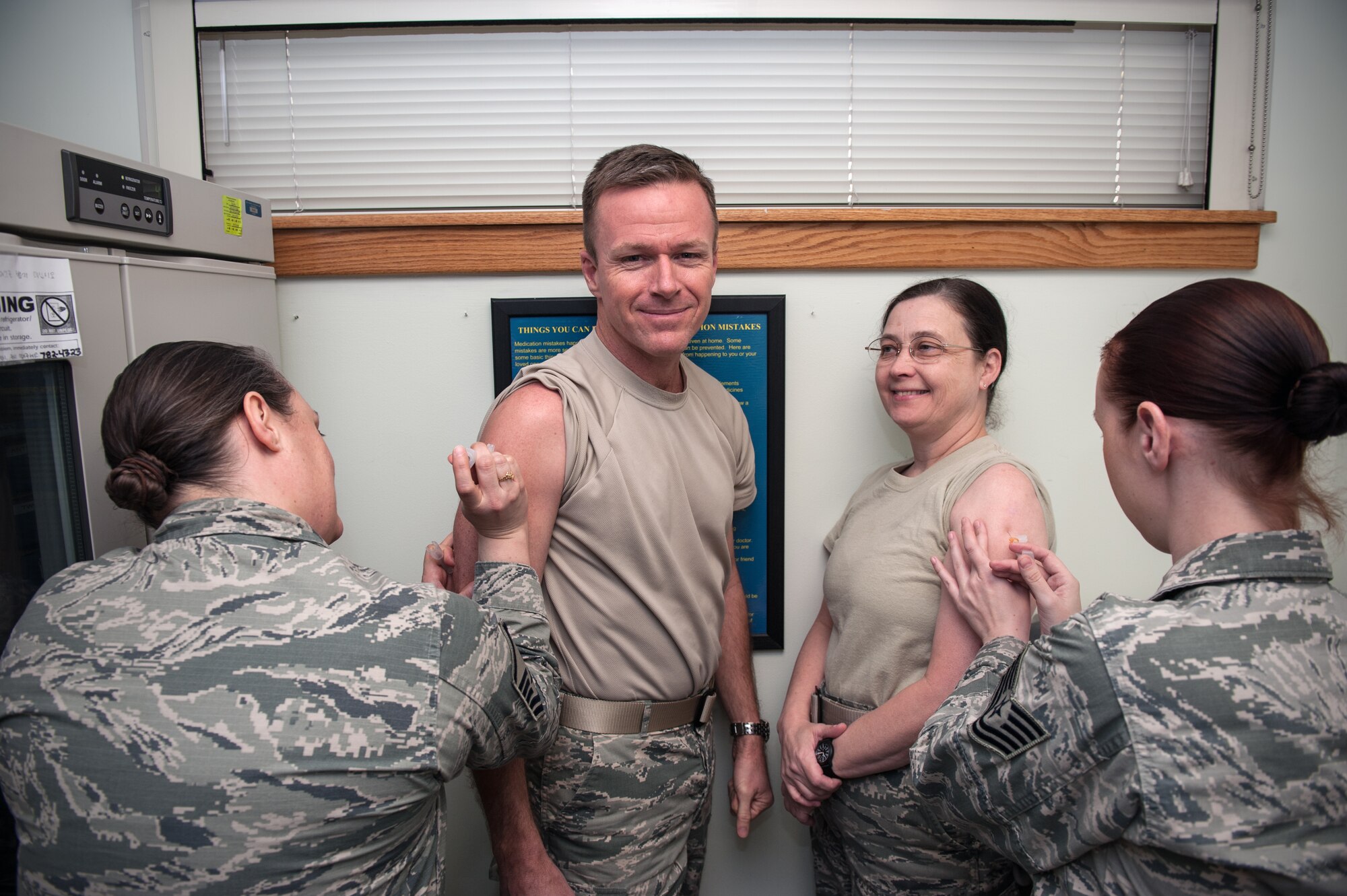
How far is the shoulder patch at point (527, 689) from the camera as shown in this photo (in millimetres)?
1029

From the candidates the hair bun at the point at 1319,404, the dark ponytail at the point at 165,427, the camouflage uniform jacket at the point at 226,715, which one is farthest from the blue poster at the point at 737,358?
the hair bun at the point at 1319,404

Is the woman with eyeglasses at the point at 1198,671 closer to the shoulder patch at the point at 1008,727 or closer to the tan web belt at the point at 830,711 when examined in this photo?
the shoulder patch at the point at 1008,727

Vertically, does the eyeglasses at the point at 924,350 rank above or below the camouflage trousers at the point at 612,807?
above

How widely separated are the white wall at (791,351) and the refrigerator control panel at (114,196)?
506mm

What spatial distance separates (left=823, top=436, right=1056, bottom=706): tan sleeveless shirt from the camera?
1.42 meters

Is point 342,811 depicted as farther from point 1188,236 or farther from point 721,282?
point 1188,236

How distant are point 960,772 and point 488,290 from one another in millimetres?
1442

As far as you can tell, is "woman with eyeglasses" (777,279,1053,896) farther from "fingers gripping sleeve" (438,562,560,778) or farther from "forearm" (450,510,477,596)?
"forearm" (450,510,477,596)

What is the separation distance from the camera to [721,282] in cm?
181

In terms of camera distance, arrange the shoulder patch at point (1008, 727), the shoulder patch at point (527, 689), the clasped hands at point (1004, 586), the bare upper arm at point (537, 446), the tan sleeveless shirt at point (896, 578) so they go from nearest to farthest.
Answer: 1. the shoulder patch at point (1008, 727)
2. the shoulder patch at point (527, 689)
3. the clasped hands at point (1004, 586)
4. the bare upper arm at point (537, 446)
5. the tan sleeveless shirt at point (896, 578)

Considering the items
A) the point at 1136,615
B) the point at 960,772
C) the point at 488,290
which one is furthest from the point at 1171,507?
the point at 488,290

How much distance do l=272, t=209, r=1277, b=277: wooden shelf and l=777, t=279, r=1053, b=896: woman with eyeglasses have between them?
0.29 meters

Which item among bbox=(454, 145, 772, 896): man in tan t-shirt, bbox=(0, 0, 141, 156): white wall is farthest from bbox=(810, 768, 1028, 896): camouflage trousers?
bbox=(0, 0, 141, 156): white wall

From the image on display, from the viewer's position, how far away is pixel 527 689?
1.04m
